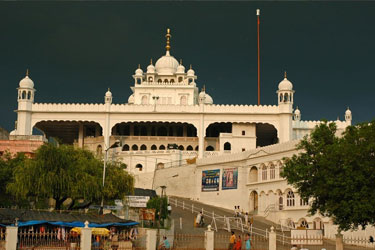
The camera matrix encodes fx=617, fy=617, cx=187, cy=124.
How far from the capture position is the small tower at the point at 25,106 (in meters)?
62.6

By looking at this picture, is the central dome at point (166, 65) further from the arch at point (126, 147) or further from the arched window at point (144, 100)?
the arch at point (126, 147)

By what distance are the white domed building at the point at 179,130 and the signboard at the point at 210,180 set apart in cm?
18

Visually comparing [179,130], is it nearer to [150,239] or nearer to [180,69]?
[180,69]

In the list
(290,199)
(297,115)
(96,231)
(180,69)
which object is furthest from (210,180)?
(96,231)

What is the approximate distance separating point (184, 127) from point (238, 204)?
20.1 metres

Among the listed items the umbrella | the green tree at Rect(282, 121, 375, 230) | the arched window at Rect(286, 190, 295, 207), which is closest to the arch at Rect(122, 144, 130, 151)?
the arched window at Rect(286, 190, 295, 207)

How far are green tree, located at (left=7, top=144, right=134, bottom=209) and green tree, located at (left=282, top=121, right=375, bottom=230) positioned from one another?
470 inches

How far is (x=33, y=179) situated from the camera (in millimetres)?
35688

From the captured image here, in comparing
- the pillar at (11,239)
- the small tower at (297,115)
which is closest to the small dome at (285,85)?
the small tower at (297,115)

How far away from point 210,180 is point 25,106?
2267 centimetres

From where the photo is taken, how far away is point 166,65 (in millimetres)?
73938

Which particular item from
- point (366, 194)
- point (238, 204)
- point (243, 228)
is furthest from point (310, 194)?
point (238, 204)

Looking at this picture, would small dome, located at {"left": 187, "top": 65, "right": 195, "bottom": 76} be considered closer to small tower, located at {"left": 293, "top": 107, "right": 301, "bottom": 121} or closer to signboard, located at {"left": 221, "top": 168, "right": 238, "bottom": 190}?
small tower, located at {"left": 293, "top": 107, "right": 301, "bottom": 121}

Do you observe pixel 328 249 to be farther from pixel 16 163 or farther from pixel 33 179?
pixel 16 163
